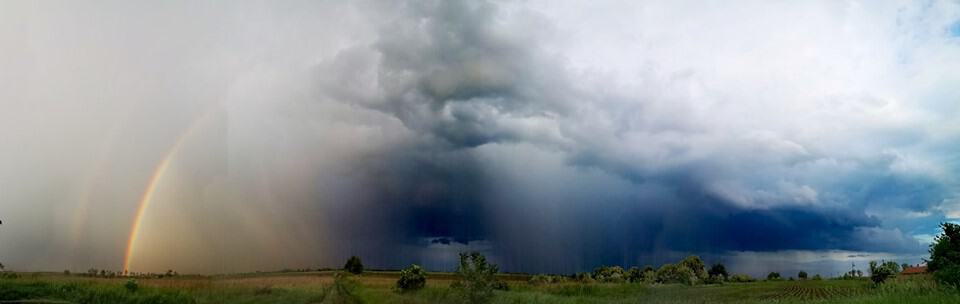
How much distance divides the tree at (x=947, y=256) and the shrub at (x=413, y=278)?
28.9 metres

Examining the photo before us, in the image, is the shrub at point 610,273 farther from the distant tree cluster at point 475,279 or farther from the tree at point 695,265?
the distant tree cluster at point 475,279

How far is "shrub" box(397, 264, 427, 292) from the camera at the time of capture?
39.3m

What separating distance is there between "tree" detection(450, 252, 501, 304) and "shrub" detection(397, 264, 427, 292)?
18.5 metres

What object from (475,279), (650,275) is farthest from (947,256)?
(650,275)

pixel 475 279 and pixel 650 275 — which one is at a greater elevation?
pixel 475 279

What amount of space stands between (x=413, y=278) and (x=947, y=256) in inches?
1235

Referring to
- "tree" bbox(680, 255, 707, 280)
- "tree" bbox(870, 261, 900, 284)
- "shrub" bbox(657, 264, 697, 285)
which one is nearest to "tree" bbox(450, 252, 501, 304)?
"tree" bbox(870, 261, 900, 284)

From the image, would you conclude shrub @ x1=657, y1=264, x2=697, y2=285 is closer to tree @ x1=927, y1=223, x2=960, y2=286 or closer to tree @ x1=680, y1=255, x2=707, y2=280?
tree @ x1=680, y1=255, x2=707, y2=280

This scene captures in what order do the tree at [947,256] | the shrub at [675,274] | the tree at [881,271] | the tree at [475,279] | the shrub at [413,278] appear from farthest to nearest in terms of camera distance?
the shrub at [675,274] → the tree at [881,271] → the shrub at [413,278] → the tree at [947,256] → the tree at [475,279]

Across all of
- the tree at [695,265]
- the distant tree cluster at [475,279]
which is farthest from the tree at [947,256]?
the tree at [695,265]

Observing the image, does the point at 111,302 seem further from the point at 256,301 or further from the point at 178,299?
the point at 256,301

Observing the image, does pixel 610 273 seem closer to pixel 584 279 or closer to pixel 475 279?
pixel 584 279

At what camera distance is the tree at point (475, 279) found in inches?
782

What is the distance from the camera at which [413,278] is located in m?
41.4
